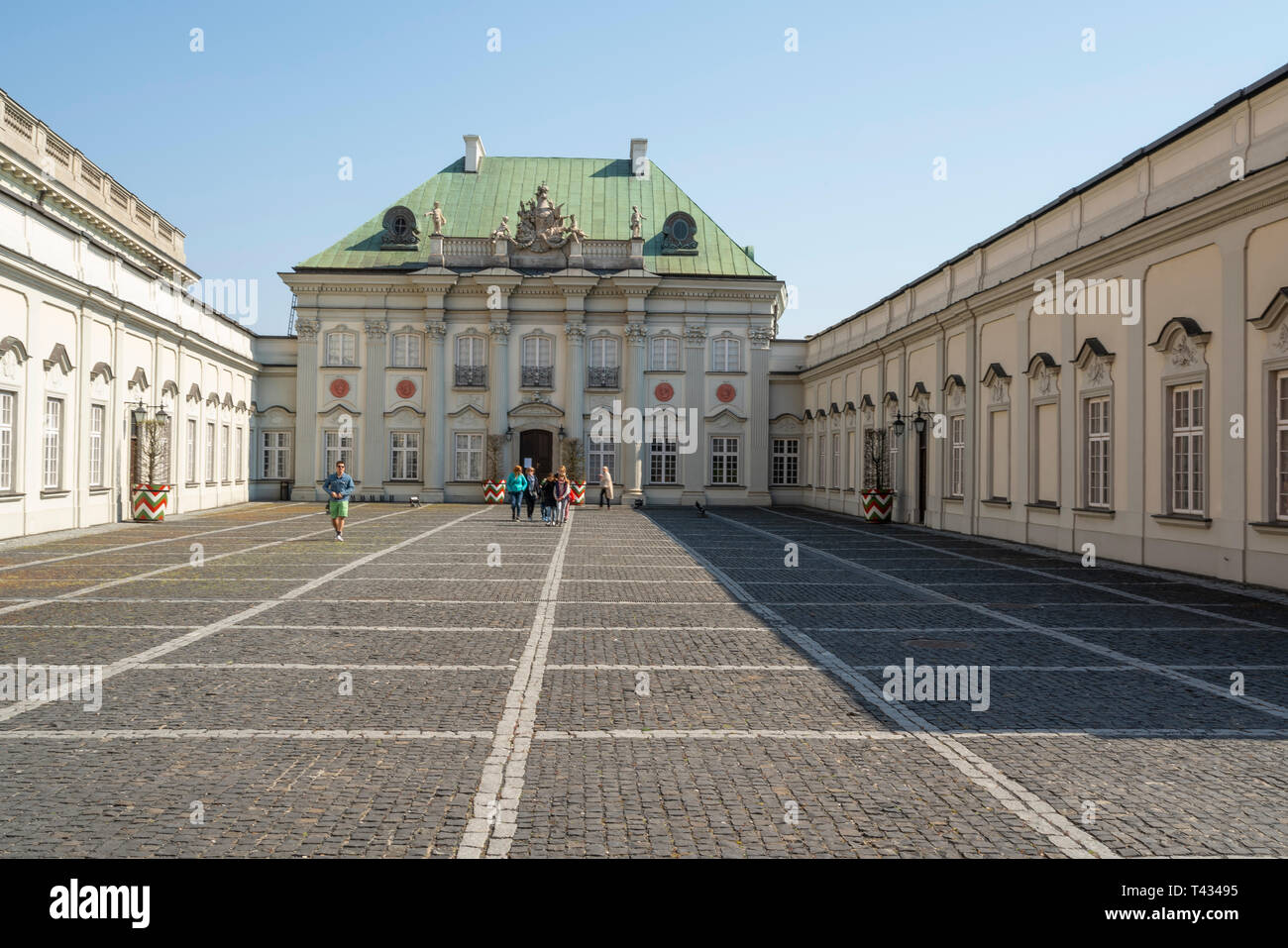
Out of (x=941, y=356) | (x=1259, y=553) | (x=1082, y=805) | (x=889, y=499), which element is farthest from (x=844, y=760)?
(x=889, y=499)

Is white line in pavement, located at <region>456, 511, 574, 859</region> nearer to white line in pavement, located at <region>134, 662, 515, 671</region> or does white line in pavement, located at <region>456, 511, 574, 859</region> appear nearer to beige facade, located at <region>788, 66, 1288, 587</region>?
white line in pavement, located at <region>134, 662, 515, 671</region>

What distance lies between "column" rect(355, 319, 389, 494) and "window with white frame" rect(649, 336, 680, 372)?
11332 millimetres

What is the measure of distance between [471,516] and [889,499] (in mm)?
13039

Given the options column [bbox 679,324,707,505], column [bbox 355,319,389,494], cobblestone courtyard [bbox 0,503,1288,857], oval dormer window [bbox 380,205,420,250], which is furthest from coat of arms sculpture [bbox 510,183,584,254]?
cobblestone courtyard [bbox 0,503,1288,857]

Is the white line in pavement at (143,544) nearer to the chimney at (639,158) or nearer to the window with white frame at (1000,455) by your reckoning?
the window with white frame at (1000,455)

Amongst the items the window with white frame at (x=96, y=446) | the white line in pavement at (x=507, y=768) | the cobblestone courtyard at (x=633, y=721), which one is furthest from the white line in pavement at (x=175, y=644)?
the window with white frame at (x=96, y=446)

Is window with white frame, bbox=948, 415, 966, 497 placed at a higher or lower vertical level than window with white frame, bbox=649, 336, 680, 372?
lower

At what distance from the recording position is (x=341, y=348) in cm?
4603

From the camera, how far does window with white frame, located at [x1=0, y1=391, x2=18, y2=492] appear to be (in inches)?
850

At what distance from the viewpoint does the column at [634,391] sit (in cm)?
4616

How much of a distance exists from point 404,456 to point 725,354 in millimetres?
14231

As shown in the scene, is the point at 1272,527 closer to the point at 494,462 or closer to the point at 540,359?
the point at 494,462

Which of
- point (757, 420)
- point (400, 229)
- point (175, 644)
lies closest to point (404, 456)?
point (400, 229)
